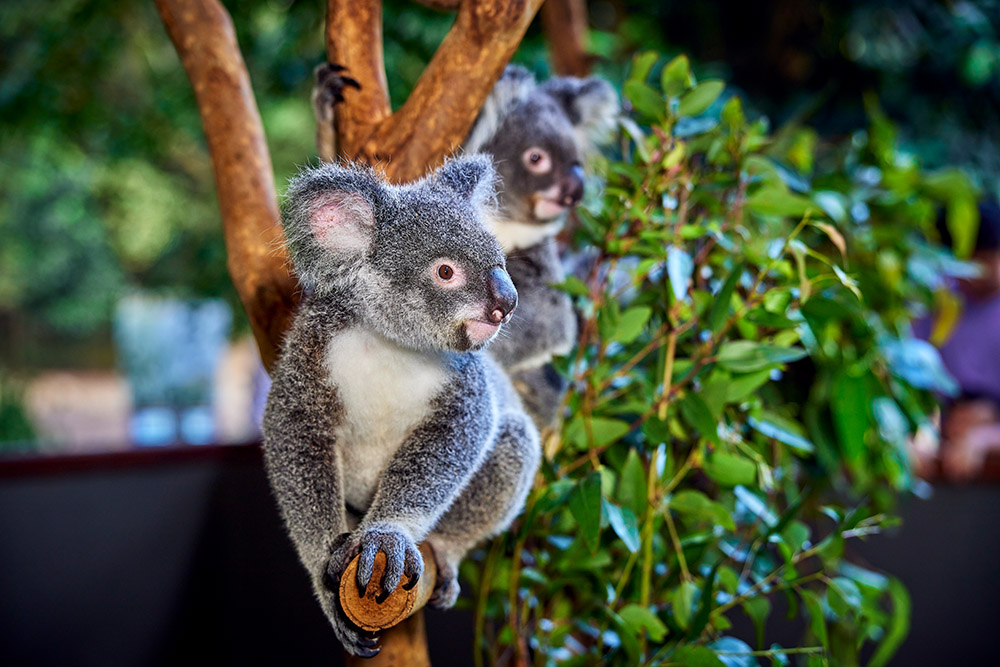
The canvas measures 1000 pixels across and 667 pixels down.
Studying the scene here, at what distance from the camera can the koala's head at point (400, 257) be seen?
0.83 metres

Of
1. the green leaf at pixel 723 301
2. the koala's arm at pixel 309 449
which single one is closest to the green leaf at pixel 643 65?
the green leaf at pixel 723 301

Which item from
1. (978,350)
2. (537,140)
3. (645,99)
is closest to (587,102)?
(537,140)

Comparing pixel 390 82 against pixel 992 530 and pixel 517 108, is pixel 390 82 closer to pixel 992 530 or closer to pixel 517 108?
pixel 517 108

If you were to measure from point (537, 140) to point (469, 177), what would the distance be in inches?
22.2

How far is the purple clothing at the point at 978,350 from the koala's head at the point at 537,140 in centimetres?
172

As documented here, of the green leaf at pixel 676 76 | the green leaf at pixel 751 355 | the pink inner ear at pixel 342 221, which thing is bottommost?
the green leaf at pixel 751 355

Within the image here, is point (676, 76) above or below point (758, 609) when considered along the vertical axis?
above

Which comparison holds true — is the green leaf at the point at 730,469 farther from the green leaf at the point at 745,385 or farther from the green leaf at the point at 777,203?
the green leaf at the point at 777,203

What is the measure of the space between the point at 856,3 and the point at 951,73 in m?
0.46

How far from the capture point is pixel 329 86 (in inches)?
45.8

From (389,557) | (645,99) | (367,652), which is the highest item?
(645,99)

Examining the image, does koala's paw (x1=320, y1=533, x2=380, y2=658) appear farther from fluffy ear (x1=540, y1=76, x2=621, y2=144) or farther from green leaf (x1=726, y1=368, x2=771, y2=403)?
fluffy ear (x1=540, y1=76, x2=621, y2=144)

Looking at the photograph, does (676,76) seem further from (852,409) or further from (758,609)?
(758,609)

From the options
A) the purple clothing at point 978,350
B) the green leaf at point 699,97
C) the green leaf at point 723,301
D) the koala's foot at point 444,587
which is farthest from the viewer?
the purple clothing at point 978,350
